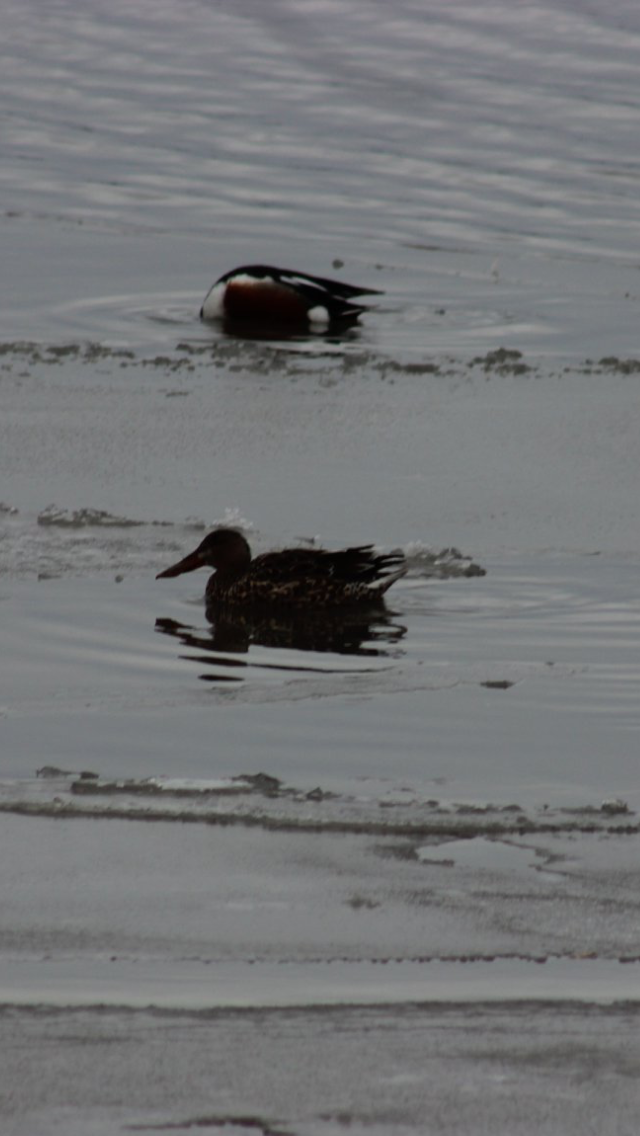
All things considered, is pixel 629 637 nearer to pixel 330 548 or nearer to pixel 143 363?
pixel 330 548

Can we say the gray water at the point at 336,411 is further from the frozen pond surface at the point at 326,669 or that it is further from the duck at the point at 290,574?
the duck at the point at 290,574

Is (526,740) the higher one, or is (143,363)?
(143,363)

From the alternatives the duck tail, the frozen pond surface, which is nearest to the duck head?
the frozen pond surface

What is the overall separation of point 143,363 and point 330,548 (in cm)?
370

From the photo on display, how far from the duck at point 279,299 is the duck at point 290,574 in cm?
508

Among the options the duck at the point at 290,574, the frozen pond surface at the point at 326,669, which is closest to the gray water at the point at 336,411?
the frozen pond surface at the point at 326,669

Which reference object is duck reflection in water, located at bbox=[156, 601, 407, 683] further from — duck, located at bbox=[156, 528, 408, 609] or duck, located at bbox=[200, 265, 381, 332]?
duck, located at bbox=[200, 265, 381, 332]

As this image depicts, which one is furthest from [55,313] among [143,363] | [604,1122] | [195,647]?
[604,1122]

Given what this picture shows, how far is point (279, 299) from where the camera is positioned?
12914 mm

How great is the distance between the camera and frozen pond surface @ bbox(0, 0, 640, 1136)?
145 inches

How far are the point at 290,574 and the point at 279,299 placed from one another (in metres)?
5.54

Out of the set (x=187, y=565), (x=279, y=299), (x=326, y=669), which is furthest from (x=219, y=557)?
(x=279, y=299)

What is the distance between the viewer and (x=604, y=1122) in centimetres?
339

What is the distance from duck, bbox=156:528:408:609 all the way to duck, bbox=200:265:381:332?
16.7ft
